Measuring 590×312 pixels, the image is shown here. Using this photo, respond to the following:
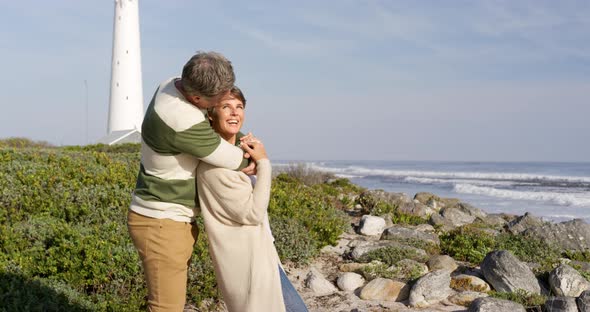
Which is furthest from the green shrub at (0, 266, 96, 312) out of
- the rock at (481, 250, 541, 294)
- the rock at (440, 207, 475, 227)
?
the rock at (440, 207, 475, 227)

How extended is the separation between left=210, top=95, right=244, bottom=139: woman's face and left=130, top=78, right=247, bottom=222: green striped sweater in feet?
0.59

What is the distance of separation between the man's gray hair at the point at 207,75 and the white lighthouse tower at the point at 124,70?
85.8ft

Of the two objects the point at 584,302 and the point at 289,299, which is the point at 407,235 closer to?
the point at 584,302

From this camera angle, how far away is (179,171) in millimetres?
3146

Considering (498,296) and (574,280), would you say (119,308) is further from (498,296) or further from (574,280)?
(574,280)

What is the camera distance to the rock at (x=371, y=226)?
927 centimetres

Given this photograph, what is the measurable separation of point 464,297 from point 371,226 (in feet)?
10.3

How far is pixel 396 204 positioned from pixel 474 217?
7.47ft

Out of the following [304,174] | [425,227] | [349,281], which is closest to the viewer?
[349,281]

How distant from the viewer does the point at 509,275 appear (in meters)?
6.49

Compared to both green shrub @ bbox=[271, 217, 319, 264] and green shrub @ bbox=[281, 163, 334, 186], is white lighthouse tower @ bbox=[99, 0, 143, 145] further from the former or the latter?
green shrub @ bbox=[271, 217, 319, 264]

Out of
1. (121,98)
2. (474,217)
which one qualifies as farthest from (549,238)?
(121,98)

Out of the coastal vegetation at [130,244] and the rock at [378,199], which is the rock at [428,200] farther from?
the coastal vegetation at [130,244]

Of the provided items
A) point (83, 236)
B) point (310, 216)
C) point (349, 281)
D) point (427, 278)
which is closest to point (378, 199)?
point (310, 216)
